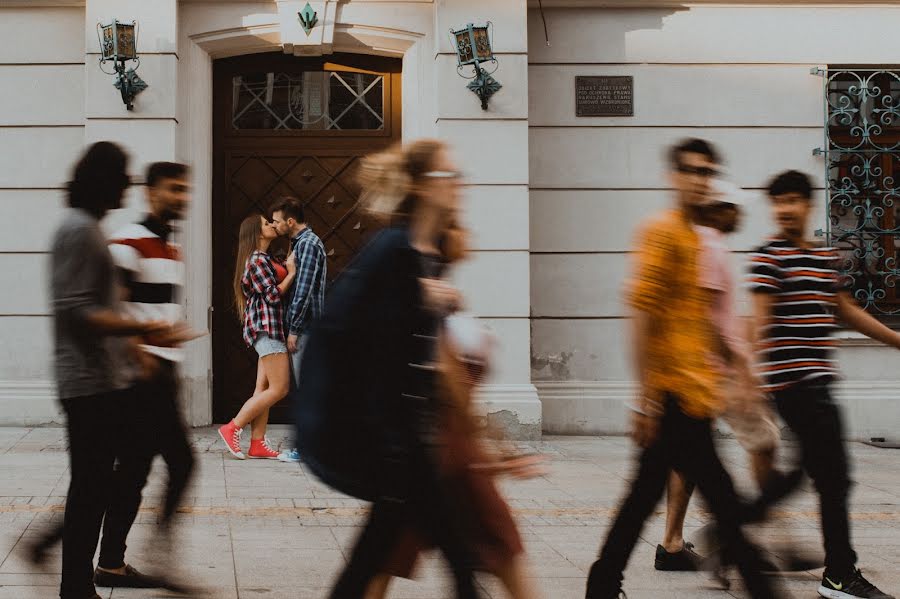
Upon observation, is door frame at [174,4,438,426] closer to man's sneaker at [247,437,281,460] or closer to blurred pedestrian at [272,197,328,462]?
man's sneaker at [247,437,281,460]

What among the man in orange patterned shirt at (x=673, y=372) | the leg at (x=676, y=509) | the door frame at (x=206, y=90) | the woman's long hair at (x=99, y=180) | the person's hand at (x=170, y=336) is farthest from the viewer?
the door frame at (x=206, y=90)

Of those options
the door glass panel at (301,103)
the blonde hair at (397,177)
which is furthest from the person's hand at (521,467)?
the door glass panel at (301,103)

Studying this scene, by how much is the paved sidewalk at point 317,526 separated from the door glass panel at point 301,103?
10.6ft

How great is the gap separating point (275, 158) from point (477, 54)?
2.18 m

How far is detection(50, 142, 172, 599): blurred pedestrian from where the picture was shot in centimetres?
389

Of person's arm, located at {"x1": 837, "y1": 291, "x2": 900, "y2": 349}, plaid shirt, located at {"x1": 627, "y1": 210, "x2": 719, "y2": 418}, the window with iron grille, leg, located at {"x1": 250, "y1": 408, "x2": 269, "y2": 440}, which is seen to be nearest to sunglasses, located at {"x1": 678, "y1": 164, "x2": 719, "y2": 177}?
plaid shirt, located at {"x1": 627, "y1": 210, "x2": 719, "y2": 418}

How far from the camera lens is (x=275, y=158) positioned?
1019 cm

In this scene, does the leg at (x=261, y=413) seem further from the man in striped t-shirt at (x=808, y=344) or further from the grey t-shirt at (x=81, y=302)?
the man in striped t-shirt at (x=808, y=344)

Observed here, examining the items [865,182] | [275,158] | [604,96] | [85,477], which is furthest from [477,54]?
[85,477]

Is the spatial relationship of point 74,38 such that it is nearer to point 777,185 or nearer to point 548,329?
point 548,329

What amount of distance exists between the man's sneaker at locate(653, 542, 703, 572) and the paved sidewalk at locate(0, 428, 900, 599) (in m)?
0.05

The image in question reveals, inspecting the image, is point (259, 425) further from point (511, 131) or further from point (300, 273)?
point (511, 131)

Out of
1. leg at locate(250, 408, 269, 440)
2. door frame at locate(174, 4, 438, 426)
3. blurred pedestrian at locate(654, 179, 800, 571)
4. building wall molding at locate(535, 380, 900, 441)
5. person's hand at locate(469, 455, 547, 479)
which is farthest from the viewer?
building wall molding at locate(535, 380, 900, 441)

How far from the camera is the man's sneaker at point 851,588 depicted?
4.48 metres
